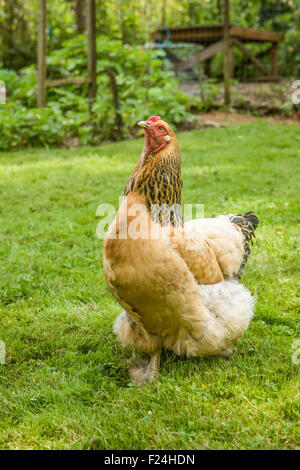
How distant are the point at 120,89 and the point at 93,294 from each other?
781cm

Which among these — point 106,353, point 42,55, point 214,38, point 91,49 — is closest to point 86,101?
point 91,49

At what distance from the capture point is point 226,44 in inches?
465

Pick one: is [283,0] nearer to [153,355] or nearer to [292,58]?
[292,58]

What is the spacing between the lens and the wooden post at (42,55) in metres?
9.18

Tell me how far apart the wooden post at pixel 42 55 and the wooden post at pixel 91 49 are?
1.04m

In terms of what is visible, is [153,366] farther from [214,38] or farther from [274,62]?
[274,62]

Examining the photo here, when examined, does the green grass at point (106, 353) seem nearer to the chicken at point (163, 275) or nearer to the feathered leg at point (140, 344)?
the feathered leg at point (140, 344)

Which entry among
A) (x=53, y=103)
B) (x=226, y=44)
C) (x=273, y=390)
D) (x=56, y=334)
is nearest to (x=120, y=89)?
(x=53, y=103)

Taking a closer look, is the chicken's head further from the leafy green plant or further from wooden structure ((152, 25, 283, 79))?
wooden structure ((152, 25, 283, 79))

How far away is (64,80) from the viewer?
9977 millimetres

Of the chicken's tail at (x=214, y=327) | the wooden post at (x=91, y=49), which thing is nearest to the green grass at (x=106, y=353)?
the chicken's tail at (x=214, y=327)

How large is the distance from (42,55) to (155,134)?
7844mm

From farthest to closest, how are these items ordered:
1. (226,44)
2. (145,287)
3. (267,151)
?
(226,44) → (267,151) → (145,287)

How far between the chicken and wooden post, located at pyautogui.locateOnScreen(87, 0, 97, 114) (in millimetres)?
8007
